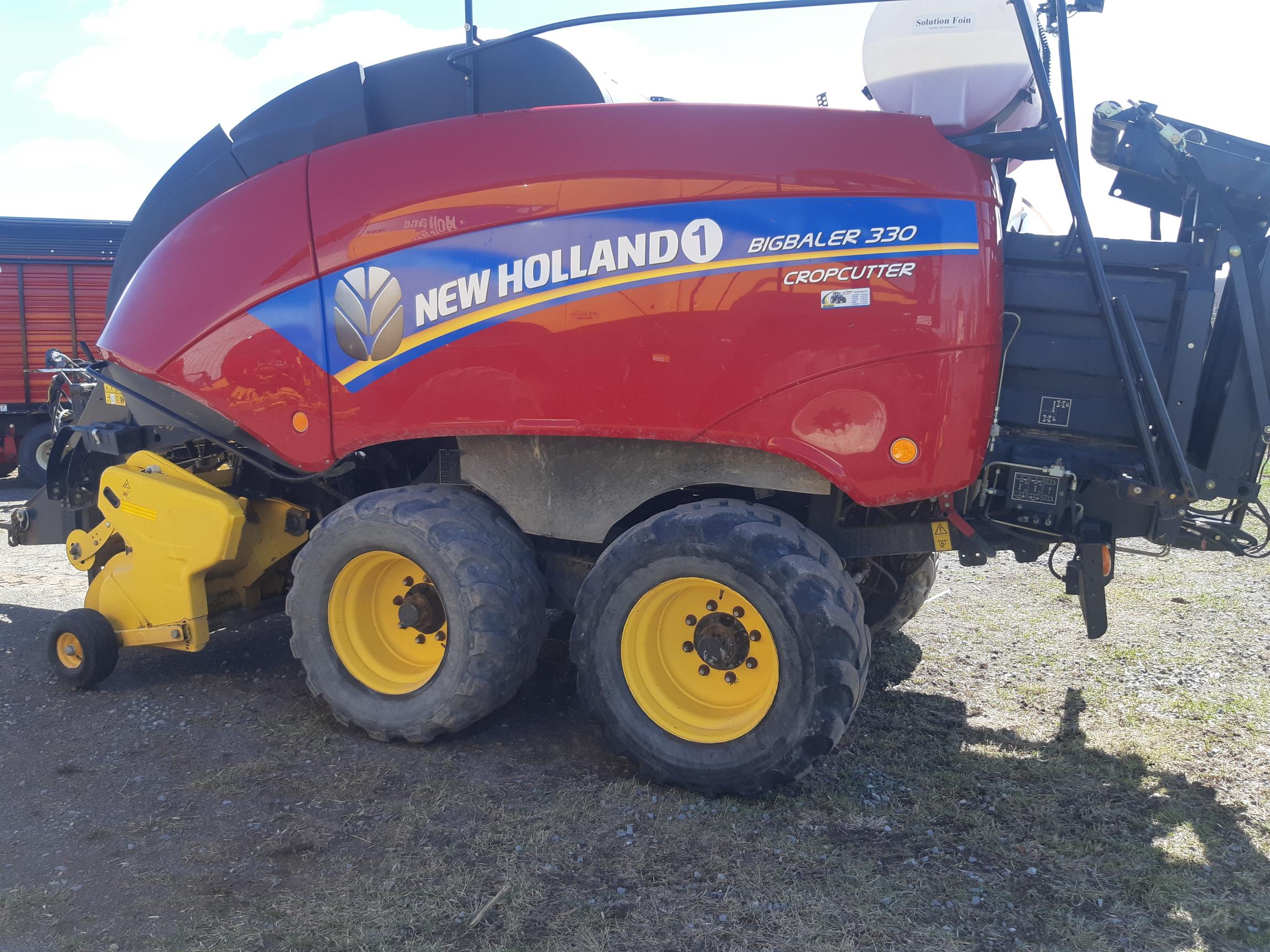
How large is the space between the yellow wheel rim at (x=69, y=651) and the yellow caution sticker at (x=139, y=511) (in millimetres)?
619

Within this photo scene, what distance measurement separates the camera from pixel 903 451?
3.47m

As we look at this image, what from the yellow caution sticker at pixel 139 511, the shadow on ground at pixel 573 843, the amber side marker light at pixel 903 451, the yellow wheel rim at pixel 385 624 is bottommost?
the shadow on ground at pixel 573 843

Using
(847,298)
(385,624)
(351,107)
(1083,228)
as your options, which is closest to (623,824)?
(385,624)

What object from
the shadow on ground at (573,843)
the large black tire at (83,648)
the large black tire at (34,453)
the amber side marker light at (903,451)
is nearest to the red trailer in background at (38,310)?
the large black tire at (34,453)

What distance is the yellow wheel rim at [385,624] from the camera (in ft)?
13.9

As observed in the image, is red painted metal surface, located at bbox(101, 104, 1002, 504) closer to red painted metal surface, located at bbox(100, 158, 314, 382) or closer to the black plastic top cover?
red painted metal surface, located at bbox(100, 158, 314, 382)

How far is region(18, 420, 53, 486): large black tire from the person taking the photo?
38.7ft

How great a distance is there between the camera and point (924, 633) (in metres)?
5.69

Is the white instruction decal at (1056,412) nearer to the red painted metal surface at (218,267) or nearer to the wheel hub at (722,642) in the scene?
the wheel hub at (722,642)

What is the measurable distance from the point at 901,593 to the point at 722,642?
177 centimetres

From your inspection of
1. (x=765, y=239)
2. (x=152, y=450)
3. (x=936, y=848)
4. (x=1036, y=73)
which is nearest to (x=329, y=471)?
(x=152, y=450)

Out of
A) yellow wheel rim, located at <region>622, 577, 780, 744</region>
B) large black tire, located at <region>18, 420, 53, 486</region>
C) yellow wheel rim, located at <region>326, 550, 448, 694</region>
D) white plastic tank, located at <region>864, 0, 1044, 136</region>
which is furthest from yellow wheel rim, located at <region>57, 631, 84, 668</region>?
large black tire, located at <region>18, 420, 53, 486</region>

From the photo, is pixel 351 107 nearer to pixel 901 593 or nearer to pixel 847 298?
pixel 847 298

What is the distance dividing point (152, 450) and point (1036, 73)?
4192mm
